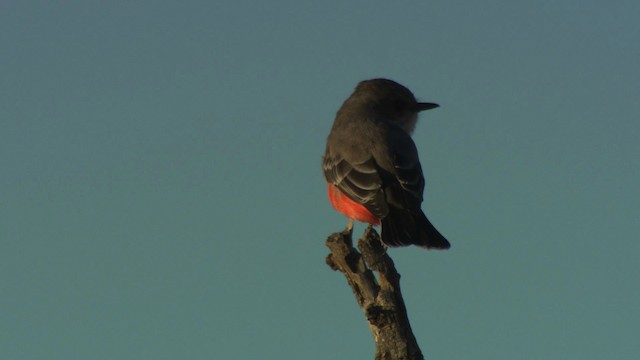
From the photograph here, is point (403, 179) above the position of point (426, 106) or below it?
below

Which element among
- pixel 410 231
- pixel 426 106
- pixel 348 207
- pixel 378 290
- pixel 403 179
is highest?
pixel 426 106

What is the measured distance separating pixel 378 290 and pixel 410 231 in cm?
176

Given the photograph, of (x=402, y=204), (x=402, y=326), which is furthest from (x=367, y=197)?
(x=402, y=326)

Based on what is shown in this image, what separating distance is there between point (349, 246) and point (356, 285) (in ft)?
1.87

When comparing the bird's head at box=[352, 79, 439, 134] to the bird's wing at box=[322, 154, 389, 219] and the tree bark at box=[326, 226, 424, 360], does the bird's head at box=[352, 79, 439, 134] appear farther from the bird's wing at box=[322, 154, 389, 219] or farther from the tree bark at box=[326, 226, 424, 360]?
the tree bark at box=[326, 226, 424, 360]

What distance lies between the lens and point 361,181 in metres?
11.5

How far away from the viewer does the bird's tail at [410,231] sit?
10406 mm

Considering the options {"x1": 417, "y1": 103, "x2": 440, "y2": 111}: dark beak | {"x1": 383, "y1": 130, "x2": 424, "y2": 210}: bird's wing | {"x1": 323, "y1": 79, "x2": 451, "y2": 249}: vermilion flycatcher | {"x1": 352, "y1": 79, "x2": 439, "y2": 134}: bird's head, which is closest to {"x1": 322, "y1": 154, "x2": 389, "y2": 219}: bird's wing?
{"x1": 323, "y1": 79, "x2": 451, "y2": 249}: vermilion flycatcher

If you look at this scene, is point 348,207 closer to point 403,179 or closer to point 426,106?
point 403,179

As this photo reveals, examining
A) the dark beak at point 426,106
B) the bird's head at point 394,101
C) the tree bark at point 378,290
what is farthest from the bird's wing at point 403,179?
the dark beak at point 426,106

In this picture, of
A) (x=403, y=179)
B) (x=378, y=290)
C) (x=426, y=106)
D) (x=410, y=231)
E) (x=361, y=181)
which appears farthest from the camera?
(x=426, y=106)

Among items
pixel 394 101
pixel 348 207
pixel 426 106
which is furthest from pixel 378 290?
pixel 426 106

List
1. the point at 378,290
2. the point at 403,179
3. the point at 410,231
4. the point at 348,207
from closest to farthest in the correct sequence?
the point at 378,290
the point at 410,231
the point at 403,179
the point at 348,207

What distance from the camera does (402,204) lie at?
36.5 ft
